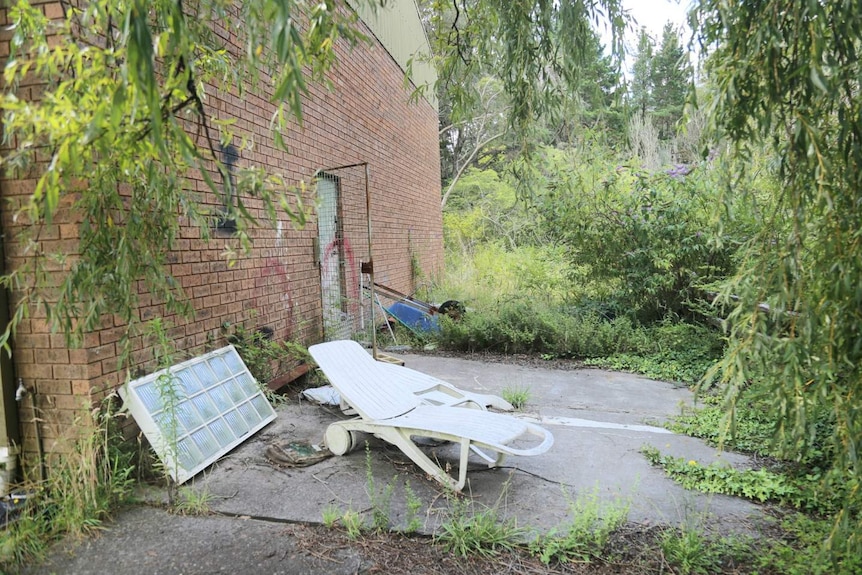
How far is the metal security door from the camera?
702 cm

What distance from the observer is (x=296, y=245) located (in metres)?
6.15

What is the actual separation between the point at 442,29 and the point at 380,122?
549cm

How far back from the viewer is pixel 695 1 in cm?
224

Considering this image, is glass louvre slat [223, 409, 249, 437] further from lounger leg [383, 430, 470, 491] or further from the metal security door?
the metal security door

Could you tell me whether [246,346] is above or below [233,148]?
below

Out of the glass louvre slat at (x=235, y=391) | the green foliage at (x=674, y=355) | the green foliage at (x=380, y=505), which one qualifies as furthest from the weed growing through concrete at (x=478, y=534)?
the green foliage at (x=674, y=355)

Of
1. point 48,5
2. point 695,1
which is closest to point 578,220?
point 695,1

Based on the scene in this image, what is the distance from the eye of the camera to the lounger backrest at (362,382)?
13.1 ft

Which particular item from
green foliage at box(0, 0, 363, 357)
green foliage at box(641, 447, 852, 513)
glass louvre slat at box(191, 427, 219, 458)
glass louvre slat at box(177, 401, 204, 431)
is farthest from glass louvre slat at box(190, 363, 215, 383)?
green foliage at box(641, 447, 852, 513)

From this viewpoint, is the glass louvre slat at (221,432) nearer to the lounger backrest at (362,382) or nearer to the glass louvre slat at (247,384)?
the glass louvre slat at (247,384)

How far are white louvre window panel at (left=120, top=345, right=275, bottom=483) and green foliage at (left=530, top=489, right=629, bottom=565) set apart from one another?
2205 mm

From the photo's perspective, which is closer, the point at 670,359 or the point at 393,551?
the point at 393,551

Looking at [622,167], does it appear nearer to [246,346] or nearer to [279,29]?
[246,346]

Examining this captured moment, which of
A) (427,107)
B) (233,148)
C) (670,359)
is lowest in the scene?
(670,359)
